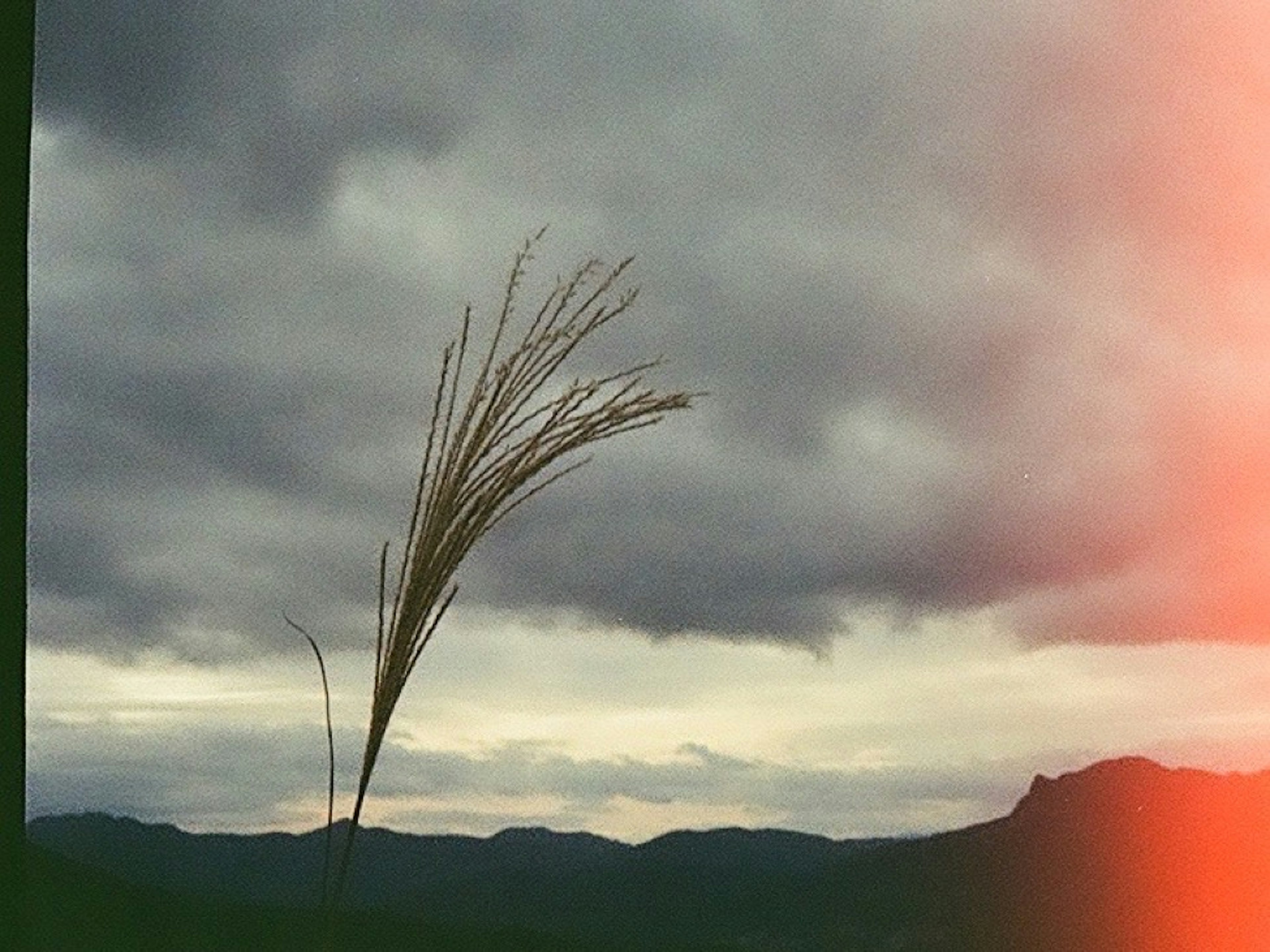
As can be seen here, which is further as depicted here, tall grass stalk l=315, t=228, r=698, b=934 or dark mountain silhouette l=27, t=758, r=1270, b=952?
dark mountain silhouette l=27, t=758, r=1270, b=952

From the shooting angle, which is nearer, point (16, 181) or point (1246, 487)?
point (1246, 487)

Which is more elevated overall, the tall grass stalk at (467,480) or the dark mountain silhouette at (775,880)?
the tall grass stalk at (467,480)

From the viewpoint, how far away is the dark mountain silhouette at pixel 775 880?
1802 mm

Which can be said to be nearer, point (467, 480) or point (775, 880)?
point (467, 480)

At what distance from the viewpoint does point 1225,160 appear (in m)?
1.81

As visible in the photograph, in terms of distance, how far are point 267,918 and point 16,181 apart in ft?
3.59

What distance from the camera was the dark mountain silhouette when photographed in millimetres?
1802

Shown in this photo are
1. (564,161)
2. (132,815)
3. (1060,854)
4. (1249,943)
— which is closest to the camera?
(1249,943)

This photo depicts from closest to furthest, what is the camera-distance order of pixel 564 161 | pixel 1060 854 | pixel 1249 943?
pixel 1249 943, pixel 1060 854, pixel 564 161

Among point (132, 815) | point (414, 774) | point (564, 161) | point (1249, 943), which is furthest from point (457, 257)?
point (1249, 943)

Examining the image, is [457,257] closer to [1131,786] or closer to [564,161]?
[564,161]

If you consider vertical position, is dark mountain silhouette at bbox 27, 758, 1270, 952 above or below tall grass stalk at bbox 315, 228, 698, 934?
below

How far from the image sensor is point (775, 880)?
6.67ft

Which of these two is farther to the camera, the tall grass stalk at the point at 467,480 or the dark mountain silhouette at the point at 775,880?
the dark mountain silhouette at the point at 775,880
